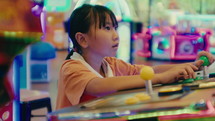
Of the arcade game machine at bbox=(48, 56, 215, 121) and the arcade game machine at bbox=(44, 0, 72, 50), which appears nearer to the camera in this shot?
the arcade game machine at bbox=(48, 56, 215, 121)

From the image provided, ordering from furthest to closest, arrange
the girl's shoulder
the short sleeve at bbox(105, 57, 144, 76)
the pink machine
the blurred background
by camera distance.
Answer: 1. the pink machine
2. the blurred background
3. the short sleeve at bbox(105, 57, 144, 76)
4. the girl's shoulder

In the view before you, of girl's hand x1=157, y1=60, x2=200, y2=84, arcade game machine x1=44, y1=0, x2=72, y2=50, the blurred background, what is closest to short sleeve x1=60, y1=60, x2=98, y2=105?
girl's hand x1=157, y1=60, x2=200, y2=84

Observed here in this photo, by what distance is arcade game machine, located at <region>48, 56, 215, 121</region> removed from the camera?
46 cm

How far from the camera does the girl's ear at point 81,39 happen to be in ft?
2.78

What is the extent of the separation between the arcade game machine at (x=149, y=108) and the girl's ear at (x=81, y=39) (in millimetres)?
292

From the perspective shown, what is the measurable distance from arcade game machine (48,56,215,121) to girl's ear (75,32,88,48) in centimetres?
29

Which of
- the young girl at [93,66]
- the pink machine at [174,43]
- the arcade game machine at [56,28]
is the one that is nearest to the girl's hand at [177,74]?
the young girl at [93,66]

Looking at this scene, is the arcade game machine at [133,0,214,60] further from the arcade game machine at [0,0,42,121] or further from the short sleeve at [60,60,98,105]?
the arcade game machine at [0,0,42,121]

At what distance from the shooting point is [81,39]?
0.85m

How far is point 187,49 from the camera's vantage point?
4.52m

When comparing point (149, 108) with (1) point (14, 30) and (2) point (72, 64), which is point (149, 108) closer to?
(1) point (14, 30)

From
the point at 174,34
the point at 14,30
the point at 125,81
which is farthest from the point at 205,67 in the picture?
the point at 174,34

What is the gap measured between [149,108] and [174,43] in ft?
13.5

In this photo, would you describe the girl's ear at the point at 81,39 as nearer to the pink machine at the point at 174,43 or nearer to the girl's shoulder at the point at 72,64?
the girl's shoulder at the point at 72,64
